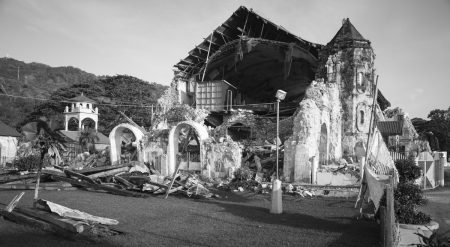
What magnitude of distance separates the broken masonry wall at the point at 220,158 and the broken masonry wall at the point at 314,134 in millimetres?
3063

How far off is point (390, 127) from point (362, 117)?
10801 mm

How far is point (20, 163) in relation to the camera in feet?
85.3

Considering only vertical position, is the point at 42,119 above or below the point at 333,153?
above

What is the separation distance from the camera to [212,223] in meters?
9.71

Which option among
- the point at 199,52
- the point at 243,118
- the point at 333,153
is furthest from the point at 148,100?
the point at 333,153

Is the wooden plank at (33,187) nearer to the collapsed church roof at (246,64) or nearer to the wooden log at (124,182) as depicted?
the wooden log at (124,182)

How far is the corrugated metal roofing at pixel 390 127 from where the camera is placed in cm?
3250

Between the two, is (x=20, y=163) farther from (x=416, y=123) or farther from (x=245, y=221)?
(x=416, y=123)

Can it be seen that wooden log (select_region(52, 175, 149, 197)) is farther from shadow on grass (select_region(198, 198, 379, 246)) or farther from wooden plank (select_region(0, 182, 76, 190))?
shadow on grass (select_region(198, 198, 379, 246))

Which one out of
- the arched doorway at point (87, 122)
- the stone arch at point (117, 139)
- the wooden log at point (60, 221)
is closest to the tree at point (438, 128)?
the stone arch at point (117, 139)

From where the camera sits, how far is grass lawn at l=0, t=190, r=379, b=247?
766cm

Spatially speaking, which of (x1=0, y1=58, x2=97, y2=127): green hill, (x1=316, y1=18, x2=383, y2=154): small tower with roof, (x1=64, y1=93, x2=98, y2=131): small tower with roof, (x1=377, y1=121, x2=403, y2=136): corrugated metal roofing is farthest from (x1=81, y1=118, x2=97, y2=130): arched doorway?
(x1=377, y1=121, x2=403, y2=136): corrugated metal roofing

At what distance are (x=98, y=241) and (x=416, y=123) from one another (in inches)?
2468

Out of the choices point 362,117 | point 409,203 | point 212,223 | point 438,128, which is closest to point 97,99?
point 362,117
